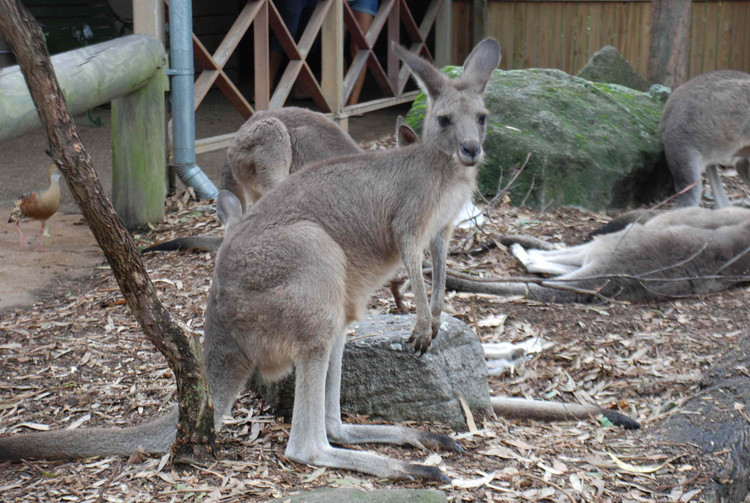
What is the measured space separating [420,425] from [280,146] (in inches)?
95.4

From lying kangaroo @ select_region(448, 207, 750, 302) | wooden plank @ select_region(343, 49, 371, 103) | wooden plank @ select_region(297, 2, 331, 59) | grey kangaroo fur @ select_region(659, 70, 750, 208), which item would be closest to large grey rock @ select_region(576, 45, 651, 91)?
grey kangaroo fur @ select_region(659, 70, 750, 208)

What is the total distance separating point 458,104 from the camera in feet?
11.6

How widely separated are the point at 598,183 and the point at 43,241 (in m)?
4.55

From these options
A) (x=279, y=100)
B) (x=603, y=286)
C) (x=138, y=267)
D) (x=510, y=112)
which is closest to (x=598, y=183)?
(x=510, y=112)

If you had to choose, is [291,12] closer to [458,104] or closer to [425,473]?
[458,104]

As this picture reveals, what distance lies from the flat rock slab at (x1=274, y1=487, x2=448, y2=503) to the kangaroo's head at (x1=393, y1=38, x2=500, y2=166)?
131cm

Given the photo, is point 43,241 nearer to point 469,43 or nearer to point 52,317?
point 52,317

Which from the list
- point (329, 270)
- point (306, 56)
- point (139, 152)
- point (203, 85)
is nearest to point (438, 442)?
point (329, 270)

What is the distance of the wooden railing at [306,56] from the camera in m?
7.62

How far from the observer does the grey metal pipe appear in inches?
261

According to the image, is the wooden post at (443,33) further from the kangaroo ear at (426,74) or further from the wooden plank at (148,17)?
the kangaroo ear at (426,74)

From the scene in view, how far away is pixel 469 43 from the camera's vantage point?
12648 mm

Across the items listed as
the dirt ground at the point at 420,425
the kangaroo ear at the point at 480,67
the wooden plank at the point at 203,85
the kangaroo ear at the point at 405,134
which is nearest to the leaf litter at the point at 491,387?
the dirt ground at the point at 420,425

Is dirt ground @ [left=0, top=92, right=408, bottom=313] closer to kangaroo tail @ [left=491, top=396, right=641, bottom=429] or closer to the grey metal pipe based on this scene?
the grey metal pipe
